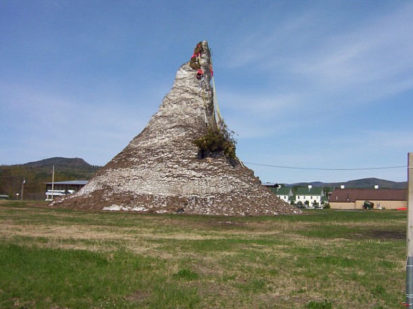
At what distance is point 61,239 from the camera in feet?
39.7

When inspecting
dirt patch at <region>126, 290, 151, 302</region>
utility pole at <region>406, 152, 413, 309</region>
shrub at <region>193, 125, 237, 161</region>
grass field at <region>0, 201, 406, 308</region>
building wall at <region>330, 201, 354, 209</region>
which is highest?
shrub at <region>193, 125, 237, 161</region>

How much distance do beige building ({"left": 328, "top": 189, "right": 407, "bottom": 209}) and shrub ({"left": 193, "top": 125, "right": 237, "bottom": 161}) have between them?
52.5 meters

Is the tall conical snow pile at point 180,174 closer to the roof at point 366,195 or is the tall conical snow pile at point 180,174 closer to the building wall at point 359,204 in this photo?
the building wall at point 359,204

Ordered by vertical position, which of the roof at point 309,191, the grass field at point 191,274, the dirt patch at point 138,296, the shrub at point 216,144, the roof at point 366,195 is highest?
the shrub at point 216,144

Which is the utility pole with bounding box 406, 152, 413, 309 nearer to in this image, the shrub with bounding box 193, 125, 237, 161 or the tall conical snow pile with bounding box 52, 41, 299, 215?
the tall conical snow pile with bounding box 52, 41, 299, 215

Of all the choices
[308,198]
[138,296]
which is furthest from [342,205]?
[138,296]

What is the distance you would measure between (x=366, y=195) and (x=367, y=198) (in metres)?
1.13

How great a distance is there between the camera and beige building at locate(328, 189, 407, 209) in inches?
3054

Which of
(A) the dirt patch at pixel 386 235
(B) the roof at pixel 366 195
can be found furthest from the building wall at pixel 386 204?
(A) the dirt patch at pixel 386 235

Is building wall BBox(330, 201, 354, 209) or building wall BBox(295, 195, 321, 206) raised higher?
building wall BBox(295, 195, 321, 206)

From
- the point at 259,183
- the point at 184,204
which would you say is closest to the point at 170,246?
the point at 184,204

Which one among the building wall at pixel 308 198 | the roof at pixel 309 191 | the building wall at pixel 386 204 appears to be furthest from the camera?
the roof at pixel 309 191

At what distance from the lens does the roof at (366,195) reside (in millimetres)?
78562

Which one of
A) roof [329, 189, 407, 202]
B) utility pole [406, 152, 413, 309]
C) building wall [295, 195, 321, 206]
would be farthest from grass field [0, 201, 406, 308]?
building wall [295, 195, 321, 206]
